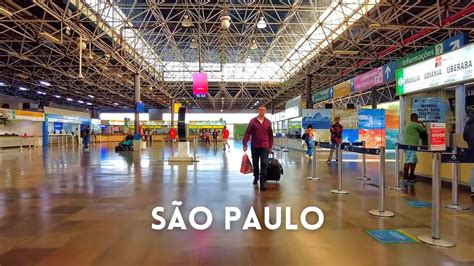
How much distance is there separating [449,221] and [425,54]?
653 centimetres

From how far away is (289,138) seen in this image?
26.4 m

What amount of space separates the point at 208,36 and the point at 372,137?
12.1 m

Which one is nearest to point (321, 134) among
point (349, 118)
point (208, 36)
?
point (349, 118)

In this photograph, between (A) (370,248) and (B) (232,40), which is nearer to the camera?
(A) (370,248)

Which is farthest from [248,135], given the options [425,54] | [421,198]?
[425,54]

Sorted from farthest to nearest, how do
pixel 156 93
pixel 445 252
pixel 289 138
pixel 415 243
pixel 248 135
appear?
pixel 156 93
pixel 289 138
pixel 248 135
pixel 415 243
pixel 445 252

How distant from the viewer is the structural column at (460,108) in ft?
25.3

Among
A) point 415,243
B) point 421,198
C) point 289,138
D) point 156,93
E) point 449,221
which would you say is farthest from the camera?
point 156,93

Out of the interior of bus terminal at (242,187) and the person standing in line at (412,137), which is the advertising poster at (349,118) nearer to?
the interior of bus terminal at (242,187)

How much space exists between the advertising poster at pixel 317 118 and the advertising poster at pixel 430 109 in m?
11.6

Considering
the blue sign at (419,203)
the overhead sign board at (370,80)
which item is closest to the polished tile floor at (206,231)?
the blue sign at (419,203)

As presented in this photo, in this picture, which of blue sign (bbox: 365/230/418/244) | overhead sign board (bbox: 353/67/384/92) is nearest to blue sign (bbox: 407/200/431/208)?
blue sign (bbox: 365/230/418/244)

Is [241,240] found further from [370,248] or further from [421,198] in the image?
[421,198]

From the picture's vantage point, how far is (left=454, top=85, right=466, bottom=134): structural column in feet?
25.3
